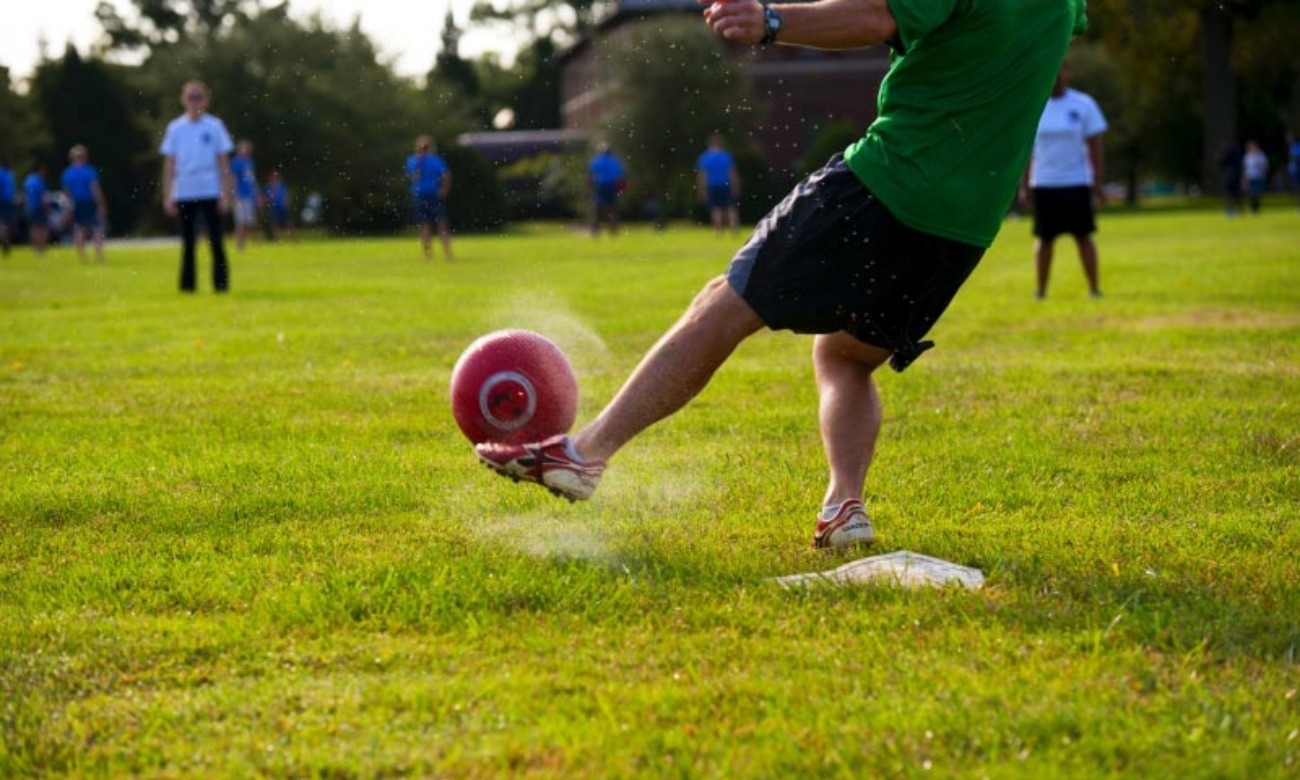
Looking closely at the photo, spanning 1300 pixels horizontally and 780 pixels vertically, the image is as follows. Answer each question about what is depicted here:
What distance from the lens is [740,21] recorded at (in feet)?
12.9

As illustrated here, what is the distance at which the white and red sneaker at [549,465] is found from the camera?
14.3 ft

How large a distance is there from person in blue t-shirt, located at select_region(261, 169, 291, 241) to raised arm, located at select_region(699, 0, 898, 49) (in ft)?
110

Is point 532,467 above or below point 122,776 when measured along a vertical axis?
above

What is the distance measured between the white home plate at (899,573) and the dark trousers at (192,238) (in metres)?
13.9

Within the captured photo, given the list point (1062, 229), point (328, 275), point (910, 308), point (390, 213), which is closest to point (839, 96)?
point (390, 213)

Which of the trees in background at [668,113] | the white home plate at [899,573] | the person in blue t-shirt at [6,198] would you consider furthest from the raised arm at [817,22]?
the trees in background at [668,113]

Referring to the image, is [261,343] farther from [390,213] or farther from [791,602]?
[390,213]

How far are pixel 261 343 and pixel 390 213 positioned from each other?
30631 mm

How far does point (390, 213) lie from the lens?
4147cm

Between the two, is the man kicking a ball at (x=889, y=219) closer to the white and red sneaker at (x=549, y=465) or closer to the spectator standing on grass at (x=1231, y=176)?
the white and red sneaker at (x=549, y=465)

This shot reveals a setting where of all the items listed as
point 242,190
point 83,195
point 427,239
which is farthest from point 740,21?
point 242,190

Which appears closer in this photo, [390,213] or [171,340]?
[171,340]

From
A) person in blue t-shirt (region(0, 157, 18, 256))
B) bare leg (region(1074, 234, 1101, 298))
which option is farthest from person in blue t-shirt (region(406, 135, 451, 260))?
person in blue t-shirt (region(0, 157, 18, 256))

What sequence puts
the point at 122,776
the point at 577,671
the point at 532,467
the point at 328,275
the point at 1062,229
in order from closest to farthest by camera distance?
the point at 122,776
the point at 577,671
the point at 532,467
the point at 1062,229
the point at 328,275
